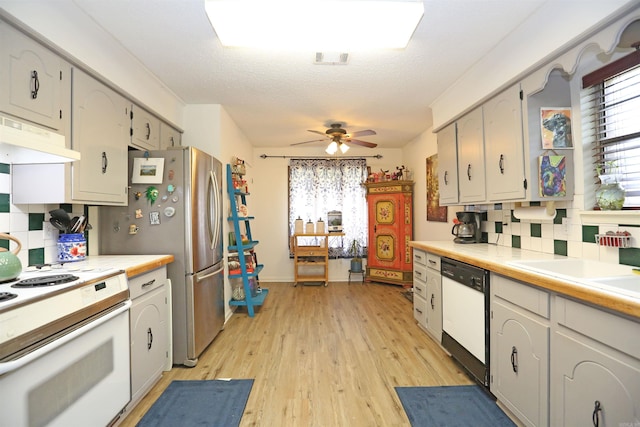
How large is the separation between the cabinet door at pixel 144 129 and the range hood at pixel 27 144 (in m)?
0.87

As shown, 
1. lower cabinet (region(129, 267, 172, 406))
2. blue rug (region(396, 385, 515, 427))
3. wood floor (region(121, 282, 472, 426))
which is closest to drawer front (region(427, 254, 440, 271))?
wood floor (region(121, 282, 472, 426))

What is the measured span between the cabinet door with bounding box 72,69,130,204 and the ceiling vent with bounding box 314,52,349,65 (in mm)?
1592

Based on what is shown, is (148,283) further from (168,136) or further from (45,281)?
(168,136)

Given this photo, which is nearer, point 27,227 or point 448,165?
point 27,227

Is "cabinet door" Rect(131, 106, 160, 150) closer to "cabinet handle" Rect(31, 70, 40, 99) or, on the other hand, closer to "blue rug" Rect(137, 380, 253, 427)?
"cabinet handle" Rect(31, 70, 40, 99)

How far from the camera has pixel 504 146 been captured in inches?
85.8

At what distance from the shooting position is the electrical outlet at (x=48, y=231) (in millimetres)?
1835

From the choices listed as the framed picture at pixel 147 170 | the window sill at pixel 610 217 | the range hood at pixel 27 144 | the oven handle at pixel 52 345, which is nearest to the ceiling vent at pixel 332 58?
the framed picture at pixel 147 170

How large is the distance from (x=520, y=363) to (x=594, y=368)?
467mm

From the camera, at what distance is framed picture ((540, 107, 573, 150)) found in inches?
76.2

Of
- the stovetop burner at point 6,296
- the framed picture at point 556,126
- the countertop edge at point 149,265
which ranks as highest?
the framed picture at point 556,126

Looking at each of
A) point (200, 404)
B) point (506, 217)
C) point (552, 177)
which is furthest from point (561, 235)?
point (200, 404)

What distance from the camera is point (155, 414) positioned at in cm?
178

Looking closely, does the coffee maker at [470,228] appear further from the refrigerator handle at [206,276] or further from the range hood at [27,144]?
the range hood at [27,144]
